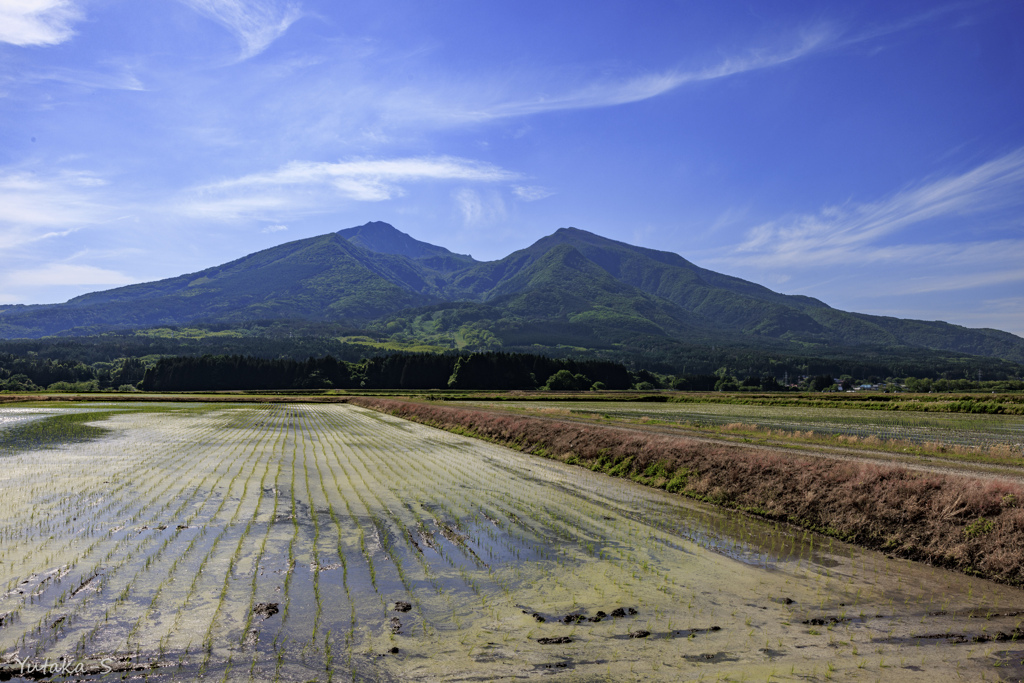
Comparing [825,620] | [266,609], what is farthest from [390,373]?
[825,620]

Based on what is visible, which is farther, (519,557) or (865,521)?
(865,521)

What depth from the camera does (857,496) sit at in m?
12.6

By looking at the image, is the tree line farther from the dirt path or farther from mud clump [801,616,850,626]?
mud clump [801,616,850,626]

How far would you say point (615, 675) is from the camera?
5984 mm

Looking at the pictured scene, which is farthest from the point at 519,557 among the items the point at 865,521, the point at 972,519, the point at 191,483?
the point at 191,483

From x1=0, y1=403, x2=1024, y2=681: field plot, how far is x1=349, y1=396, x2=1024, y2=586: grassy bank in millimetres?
675

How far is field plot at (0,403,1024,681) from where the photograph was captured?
247 inches

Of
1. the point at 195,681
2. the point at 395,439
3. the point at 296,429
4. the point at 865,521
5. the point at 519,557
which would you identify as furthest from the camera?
the point at 296,429

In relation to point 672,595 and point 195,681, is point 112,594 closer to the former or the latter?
point 195,681

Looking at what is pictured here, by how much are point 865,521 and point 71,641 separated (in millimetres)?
13989

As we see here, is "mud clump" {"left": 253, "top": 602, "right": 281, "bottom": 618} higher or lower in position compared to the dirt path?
lower

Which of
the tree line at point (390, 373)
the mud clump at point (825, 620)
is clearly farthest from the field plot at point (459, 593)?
the tree line at point (390, 373)

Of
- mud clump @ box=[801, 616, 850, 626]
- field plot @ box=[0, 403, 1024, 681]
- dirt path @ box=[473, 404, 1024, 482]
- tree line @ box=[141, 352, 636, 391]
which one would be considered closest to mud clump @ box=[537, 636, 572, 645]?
field plot @ box=[0, 403, 1024, 681]

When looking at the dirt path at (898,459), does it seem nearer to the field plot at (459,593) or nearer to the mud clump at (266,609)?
the field plot at (459,593)
